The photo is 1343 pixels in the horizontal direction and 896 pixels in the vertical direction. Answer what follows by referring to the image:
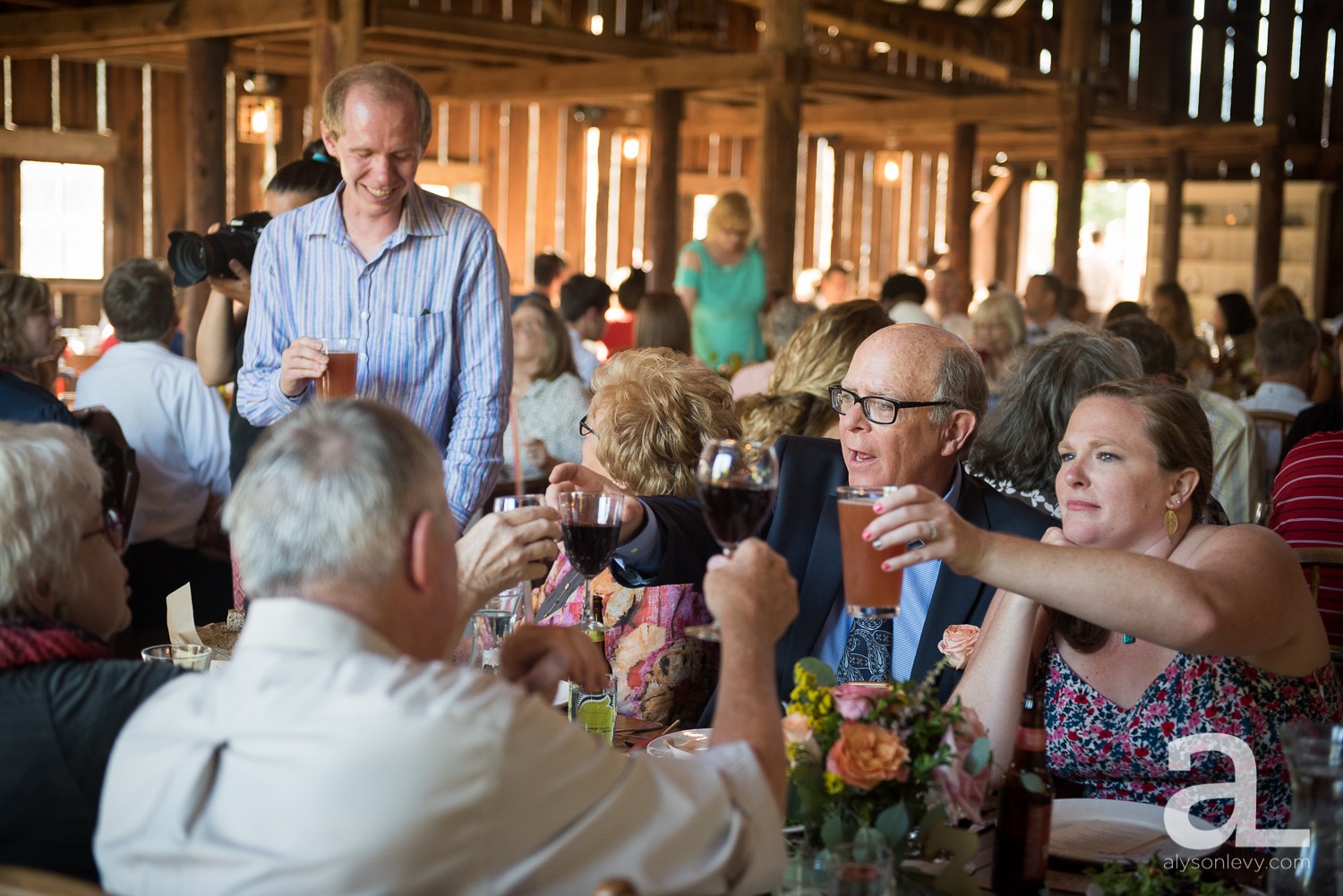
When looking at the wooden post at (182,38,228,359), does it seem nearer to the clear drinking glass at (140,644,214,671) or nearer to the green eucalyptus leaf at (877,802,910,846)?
the clear drinking glass at (140,644,214,671)

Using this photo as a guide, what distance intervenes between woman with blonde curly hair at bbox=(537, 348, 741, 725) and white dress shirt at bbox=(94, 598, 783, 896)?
3.89ft

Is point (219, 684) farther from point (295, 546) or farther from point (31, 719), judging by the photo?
point (31, 719)

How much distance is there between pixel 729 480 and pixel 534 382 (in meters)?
3.52

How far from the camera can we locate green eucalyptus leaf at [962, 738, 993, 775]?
147 cm

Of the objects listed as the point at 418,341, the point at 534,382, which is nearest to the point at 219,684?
the point at 418,341

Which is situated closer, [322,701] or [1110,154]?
[322,701]

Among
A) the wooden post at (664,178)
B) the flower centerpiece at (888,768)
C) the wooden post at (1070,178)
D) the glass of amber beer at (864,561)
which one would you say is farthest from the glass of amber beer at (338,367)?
the wooden post at (1070,178)

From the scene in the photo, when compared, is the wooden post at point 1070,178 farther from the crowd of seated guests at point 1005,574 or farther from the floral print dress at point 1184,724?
the floral print dress at point 1184,724

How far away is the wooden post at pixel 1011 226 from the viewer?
683 inches

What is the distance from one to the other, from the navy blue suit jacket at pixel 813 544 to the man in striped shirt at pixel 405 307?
69 cm

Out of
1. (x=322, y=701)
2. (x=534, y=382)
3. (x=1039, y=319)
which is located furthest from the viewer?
(x=1039, y=319)

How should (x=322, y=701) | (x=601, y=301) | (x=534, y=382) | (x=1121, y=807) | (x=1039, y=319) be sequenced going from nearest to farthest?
(x=322, y=701) < (x=1121, y=807) < (x=534, y=382) < (x=601, y=301) < (x=1039, y=319)

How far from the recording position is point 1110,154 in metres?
15.8

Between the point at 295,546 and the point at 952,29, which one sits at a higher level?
the point at 952,29
